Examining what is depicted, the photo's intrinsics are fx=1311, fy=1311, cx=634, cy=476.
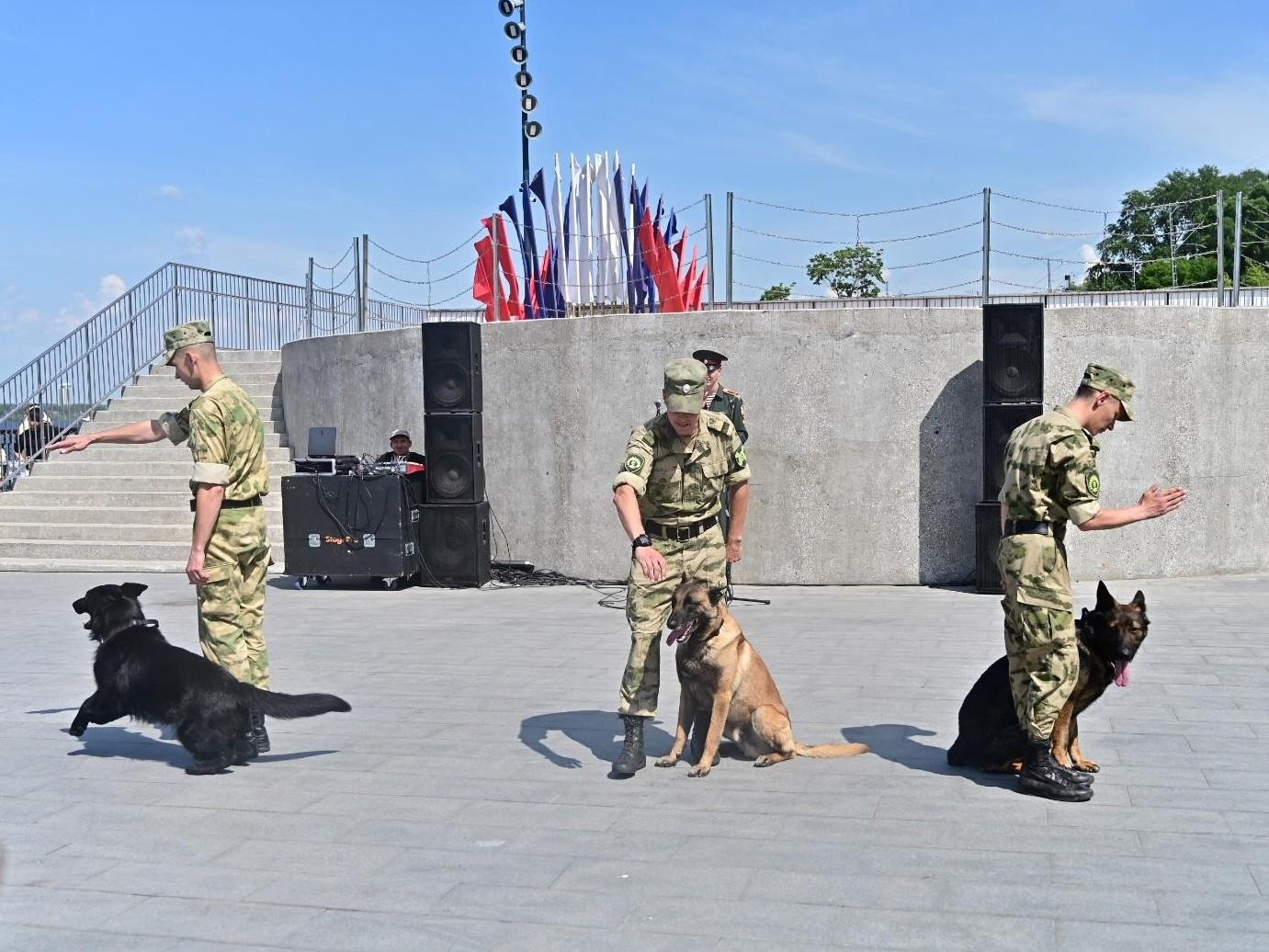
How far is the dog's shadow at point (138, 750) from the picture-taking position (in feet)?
19.9

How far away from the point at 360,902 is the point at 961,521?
8.62 meters

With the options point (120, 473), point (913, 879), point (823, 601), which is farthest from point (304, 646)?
point (120, 473)

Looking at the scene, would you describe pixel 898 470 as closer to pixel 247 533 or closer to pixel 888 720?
pixel 888 720

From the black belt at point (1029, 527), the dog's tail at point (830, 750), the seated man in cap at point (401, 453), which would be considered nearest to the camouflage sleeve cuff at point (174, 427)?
the dog's tail at point (830, 750)

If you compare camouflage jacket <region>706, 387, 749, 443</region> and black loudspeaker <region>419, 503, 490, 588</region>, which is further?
black loudspeaker <region>419, 503, 490, 588</region>

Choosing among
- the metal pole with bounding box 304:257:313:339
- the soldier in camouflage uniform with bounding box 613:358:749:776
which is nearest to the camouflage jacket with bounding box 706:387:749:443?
the soldier in camouflage uniform with bounding box 613:358:749:776

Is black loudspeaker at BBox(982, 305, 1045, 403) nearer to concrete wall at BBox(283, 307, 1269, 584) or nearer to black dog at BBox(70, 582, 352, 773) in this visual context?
concrete wall at BBox(283, 307, 1269, 584)

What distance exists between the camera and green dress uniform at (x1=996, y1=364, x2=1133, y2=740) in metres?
5.12

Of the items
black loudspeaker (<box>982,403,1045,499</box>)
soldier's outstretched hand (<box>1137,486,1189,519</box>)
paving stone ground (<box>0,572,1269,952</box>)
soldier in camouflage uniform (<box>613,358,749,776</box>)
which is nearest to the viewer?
paving stone ground (<box>0,572,1269,952</box>)

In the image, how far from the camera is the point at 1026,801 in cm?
521

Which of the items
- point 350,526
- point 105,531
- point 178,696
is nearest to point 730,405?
point 350,526

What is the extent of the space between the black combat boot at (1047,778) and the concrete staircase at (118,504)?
10.2m

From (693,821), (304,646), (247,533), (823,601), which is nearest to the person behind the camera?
(693,821)

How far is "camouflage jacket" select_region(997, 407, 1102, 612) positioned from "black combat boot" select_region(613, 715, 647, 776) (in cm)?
168
